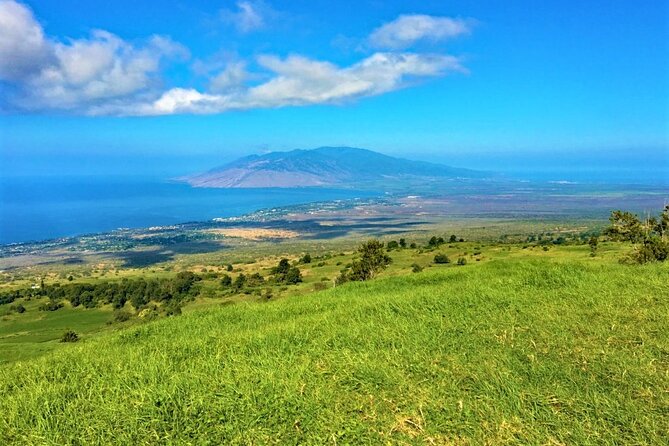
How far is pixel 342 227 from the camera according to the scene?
173 meters

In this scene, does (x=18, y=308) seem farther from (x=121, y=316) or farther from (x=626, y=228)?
(x=626, y=228)

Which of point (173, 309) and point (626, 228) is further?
point (173, 309)

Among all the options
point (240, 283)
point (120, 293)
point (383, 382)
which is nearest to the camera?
point (383, 382)

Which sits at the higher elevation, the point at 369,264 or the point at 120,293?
the point at 369,264

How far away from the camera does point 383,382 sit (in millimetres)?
4387

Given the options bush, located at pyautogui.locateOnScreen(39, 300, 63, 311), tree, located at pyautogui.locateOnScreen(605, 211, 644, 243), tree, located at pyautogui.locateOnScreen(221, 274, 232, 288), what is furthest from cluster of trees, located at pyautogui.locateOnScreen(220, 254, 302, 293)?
tree, located at pyautogui.locateOnScreen(605, 211, 644, 243)

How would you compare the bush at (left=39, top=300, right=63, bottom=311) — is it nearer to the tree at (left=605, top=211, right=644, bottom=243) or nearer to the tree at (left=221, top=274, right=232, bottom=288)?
the tree at (left=221, top=274, right=232, bottom=288)

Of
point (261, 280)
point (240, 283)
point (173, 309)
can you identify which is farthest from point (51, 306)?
point (261, 280)

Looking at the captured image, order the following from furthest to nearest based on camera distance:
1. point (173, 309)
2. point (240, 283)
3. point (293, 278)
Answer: point (240, 283), point (293, 278), point (173, 309)

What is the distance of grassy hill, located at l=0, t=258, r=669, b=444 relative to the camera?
3.65m

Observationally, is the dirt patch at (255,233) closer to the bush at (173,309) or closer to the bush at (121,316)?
the bush at (121,316)

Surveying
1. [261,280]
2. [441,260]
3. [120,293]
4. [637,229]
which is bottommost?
[120,293]

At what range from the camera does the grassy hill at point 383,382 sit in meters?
3.65

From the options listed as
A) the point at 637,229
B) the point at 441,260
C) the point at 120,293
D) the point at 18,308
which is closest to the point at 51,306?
the point at 18,308
